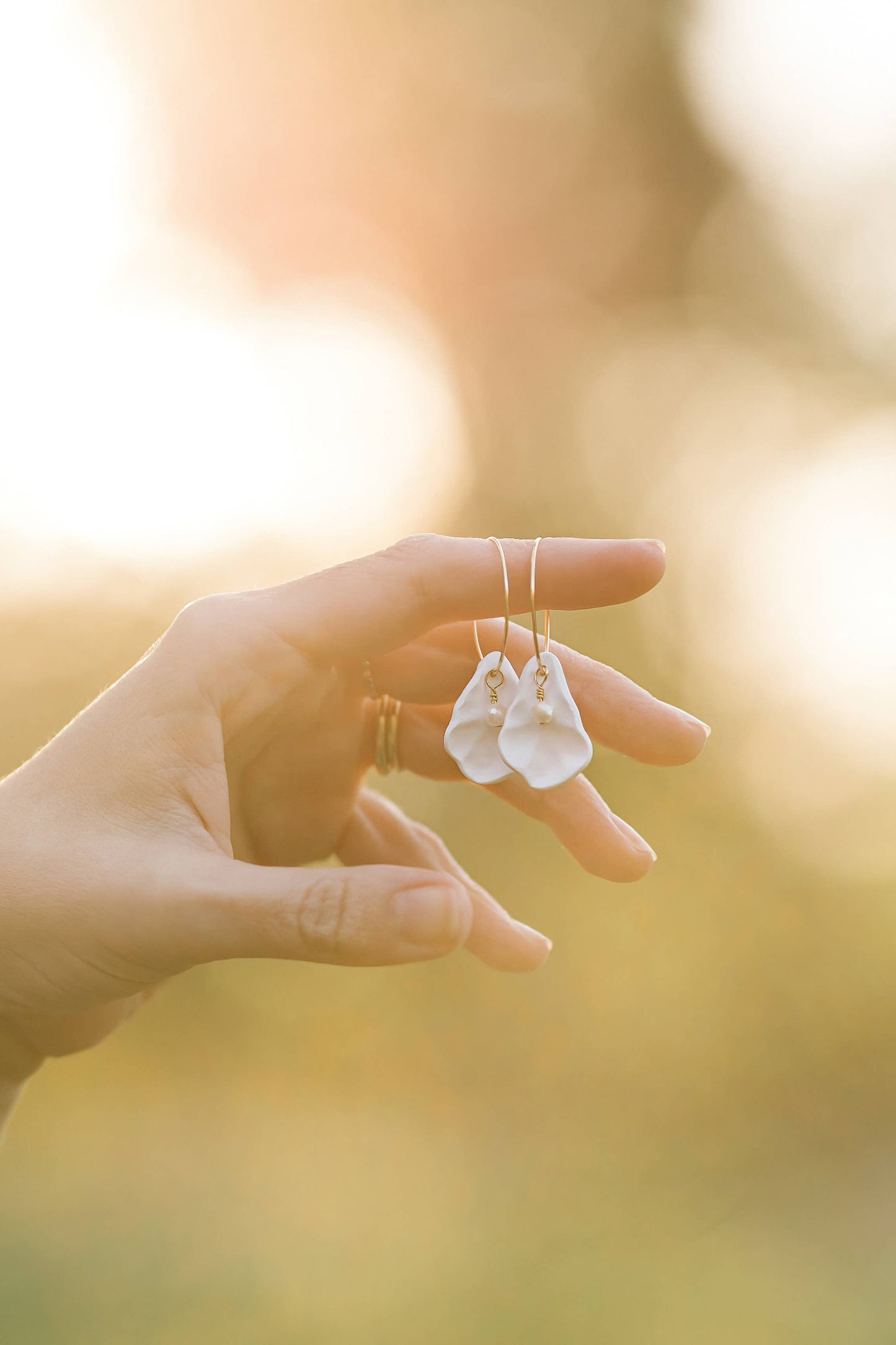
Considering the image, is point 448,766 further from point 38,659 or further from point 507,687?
point 38,659

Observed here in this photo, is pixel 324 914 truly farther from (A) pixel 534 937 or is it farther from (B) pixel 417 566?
(A) pixel 534 937

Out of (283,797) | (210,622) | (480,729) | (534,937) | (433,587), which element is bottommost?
(534,937)

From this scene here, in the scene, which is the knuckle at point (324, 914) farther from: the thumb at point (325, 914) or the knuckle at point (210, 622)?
the knuckle at point (210, 622)

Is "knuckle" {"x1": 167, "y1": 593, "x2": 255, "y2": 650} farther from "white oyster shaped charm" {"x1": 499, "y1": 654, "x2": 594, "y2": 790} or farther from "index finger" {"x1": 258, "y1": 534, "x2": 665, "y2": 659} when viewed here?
"white oyster shaped charm" {"x1": 499, "y1": 654, "x2": 594, "y2": 790}

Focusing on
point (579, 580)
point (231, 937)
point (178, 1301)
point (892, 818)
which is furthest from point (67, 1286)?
point (892, 818)

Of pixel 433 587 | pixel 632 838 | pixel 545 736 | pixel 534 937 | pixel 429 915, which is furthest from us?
pixel 534 937

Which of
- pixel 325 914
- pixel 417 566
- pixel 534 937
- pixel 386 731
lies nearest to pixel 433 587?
pixel 417 566
